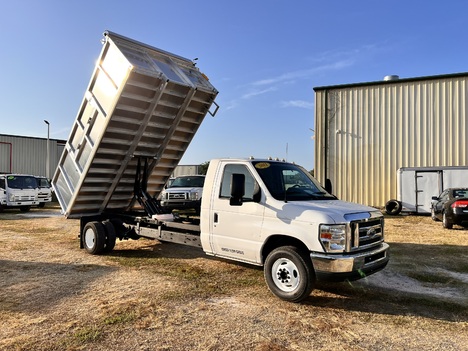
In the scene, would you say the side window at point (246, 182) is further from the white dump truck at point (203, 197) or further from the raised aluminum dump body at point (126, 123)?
the raised aluminum dump body at point (126, 123)

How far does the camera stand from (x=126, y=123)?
310 inches

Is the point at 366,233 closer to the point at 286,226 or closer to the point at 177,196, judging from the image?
the point at 286,226

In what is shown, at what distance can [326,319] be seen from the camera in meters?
4.75

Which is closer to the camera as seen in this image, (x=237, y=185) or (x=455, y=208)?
(x=237, y=185)

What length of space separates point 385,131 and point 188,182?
11418 mm

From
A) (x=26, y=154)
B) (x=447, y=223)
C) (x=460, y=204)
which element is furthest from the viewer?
(x=26, y=154)

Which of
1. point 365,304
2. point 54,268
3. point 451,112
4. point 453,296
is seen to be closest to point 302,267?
point 365,304

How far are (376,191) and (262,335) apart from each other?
1822 centimetres

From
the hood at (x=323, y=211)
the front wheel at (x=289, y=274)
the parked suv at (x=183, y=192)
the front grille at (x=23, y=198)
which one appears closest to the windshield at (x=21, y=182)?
the front grille at (x=23, y=198)

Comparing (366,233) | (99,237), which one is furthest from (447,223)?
(99,237)

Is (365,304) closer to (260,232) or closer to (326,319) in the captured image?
(326,319)

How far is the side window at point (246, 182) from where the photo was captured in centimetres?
595

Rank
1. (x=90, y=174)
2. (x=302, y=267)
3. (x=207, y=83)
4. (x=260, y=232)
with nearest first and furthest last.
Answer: (x=302, y=267) → (x=260, y=232) → (x=90, y=174) → (x=207, y=83)

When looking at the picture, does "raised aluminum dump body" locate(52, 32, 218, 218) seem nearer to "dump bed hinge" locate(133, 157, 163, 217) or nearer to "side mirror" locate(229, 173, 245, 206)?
"dump bed hinge" locate(133, 157, 163, 217)
